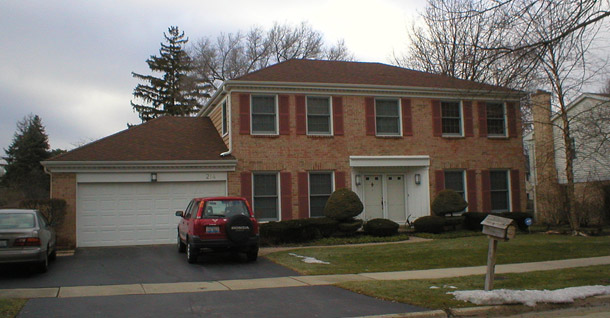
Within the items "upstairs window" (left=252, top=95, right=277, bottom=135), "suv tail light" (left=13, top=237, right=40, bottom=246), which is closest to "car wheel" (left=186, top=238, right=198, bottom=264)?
"suv tail light" (left=13, top=237, right=40, bottom=246)

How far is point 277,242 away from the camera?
17.8 meters

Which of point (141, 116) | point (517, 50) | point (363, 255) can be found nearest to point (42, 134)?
point (141, 116)

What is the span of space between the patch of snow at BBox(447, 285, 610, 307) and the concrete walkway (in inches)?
97.6

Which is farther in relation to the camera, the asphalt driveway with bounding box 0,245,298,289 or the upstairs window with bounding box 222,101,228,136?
the upstairs window with bounding box 222,101,228,136

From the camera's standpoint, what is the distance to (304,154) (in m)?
20.4

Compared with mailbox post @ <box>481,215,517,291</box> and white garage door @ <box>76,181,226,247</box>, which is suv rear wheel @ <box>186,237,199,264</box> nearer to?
white garage door @ <box>76,181,226,247</box>

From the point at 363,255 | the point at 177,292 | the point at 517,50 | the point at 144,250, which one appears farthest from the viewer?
the point at 144,250

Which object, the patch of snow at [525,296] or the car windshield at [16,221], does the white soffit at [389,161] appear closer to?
the car windshield at [16,221]

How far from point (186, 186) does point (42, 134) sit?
36467 mm

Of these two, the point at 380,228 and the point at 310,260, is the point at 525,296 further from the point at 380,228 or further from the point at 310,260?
the point at 380,228

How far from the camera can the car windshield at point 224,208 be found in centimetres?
1371

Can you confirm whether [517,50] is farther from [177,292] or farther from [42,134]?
[42,134]

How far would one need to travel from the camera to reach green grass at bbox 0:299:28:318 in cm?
768

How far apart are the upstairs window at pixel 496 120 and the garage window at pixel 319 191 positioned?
7515mm
